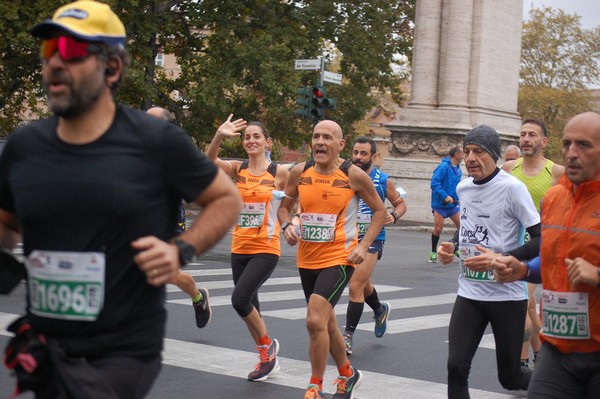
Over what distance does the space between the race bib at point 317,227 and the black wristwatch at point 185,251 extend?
16.6 ft

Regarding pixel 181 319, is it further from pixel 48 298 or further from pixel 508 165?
pixel 48 298

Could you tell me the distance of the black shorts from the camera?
28.2 feet

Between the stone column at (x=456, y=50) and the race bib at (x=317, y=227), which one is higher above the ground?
the stone column at (x=456, y=50)

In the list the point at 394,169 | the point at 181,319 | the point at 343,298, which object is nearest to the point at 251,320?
the point at 181,319

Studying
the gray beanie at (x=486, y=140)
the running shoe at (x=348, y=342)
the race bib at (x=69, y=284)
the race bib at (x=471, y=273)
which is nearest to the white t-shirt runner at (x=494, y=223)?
the race bib at (x=471, y=273)

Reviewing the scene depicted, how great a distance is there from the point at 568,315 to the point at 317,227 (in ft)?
13.0

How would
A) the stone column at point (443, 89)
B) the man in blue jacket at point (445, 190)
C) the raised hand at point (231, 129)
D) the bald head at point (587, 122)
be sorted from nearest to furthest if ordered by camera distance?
1. the bald head at point (587, 122)
2. the raised hand at point (231, 129)
3. the man in blue jacket at point (445, 190)
4. the stone column at point (443, 89)

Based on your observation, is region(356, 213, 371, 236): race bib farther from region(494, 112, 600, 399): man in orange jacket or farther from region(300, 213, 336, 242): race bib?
region(494, 112, 600, 399): man in orange jacket

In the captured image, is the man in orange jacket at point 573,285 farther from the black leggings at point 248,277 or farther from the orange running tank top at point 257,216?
the orange running tank top at point 257,216

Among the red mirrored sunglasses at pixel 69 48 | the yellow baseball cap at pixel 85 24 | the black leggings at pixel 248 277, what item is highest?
the yellow baseball cap at pixel 85 24

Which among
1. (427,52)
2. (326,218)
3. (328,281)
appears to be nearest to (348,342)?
(326,218)

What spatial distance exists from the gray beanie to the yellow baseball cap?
3.85 metres

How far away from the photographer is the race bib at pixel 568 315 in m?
5.16

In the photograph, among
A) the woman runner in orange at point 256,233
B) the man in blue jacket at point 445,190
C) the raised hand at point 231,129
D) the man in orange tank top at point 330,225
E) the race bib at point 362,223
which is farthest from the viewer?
the man in blue jacket at point 445,190
